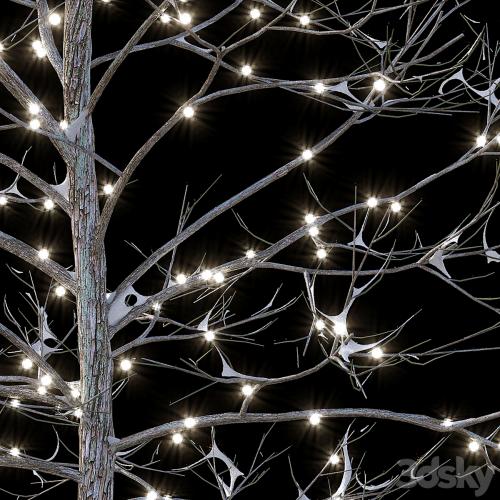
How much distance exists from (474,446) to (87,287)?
3.25 feet

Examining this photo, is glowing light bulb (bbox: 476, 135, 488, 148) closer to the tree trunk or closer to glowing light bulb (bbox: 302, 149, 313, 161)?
glowing light bulb (bbox: 302, 149, 313, 161)

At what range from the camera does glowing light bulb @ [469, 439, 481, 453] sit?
2.06m

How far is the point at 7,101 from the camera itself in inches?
110

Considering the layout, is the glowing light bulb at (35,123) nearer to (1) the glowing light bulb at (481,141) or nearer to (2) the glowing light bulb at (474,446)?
(1) the glowing light bulb at (481,141)

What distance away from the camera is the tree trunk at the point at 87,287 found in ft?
6.61

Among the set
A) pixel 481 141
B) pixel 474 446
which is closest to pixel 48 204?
pixel 481 141

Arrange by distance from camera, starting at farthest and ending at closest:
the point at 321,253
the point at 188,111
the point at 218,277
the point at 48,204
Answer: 1. the point at 48,204
2. the point at 321,253
3. the point at 218,277
4. the point at 188,111

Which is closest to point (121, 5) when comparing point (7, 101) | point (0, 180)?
point (7, 101)

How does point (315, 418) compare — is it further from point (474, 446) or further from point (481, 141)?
point (481, 141)

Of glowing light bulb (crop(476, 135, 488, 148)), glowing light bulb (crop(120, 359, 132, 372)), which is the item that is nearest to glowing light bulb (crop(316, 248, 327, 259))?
glowing light bulb (crop(476, 135, 488, 148))

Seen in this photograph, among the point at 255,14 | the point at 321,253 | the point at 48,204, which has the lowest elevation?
the point at 321,253

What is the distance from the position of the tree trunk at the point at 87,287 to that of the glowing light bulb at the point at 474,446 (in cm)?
85

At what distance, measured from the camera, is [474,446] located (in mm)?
2066

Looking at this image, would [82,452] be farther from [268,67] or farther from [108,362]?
[268,67]
